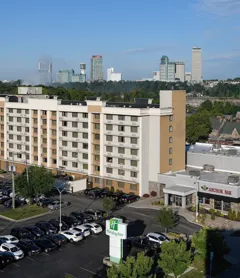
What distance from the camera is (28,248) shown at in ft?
125

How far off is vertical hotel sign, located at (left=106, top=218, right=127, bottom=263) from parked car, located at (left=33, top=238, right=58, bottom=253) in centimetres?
636

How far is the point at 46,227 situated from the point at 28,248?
243 inches

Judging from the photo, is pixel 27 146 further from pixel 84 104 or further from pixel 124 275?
pixel 124 275

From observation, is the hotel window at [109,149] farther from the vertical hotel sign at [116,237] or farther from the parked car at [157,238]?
the vertical hotel sign at [116,237]

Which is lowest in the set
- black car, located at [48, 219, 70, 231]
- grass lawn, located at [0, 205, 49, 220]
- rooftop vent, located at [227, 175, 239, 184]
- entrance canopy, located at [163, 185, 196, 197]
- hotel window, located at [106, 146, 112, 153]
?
grass lawn, located at [0, 205, 49, 220]

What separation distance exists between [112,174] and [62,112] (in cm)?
1289

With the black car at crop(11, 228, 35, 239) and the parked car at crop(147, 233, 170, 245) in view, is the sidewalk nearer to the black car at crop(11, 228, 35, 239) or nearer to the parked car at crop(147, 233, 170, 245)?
the parked car at crop(147, 233, 170, 245)

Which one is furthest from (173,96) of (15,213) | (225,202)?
(15,213)

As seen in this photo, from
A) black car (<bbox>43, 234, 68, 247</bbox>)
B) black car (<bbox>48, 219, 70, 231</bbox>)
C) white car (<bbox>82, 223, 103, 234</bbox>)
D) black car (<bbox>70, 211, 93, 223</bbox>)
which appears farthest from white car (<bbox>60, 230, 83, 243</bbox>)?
black car (<bbox>70, 211, 93, 223</bbox>)

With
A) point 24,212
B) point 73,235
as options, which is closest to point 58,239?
point 73,235

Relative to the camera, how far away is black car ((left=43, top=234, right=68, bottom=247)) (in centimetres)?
4019

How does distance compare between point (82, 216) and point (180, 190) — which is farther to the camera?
point (180, 190)

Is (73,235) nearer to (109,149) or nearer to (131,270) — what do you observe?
(131,270)

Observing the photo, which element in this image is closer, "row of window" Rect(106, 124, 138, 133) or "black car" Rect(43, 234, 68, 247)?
"black car" Rect(43, 234, 68, 247)
